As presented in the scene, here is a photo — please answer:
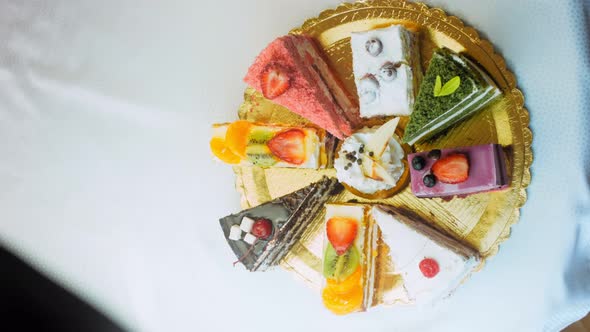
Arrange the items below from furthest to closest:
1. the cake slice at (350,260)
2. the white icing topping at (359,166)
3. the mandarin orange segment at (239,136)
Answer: the mandarin orange segment at (239,136) < the cake slice at (350,260) < the white icing topping at (359,166)

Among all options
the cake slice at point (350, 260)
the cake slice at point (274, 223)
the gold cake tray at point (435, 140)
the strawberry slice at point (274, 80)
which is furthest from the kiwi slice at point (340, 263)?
the strawberry slice at point (274, 80)

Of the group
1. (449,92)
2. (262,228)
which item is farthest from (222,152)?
(449,92)

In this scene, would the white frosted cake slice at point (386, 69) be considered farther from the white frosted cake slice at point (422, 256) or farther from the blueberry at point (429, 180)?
the white frosted cake slice at point (422, 256)

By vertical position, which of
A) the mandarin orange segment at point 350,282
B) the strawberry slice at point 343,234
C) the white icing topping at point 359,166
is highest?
the white icing topping at point 359,166

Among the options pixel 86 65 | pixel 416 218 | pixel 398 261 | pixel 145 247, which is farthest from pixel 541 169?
pixel 86 65

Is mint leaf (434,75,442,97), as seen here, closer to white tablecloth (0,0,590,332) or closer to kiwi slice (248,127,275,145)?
white tablecloth (0,0,590,332)

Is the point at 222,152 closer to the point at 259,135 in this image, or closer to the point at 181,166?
the point at 259,135
